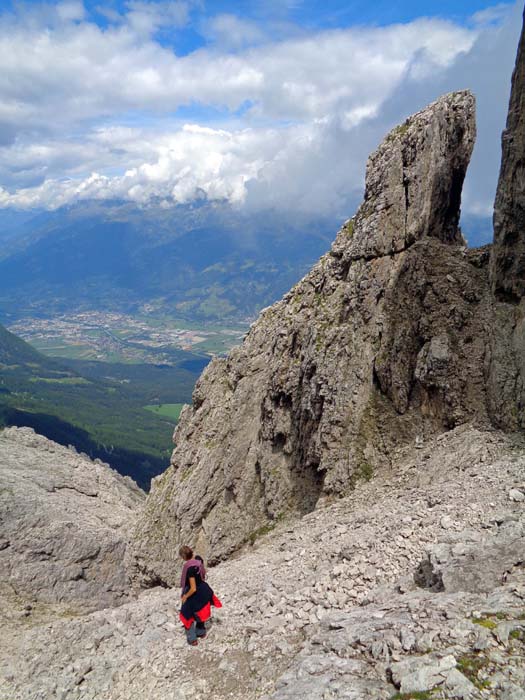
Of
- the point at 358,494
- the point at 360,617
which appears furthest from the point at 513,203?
the point at 360,617

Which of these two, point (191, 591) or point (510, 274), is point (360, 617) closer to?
point (191, 591)

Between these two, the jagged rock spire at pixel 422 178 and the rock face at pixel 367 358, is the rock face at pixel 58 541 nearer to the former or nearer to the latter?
the rock face at pixel 367 358

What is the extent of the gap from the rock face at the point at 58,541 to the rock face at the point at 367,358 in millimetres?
2658

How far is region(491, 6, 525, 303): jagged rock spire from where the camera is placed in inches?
930

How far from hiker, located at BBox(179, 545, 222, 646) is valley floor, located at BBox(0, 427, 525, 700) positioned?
1.72 feet

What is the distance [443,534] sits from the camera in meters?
17.4

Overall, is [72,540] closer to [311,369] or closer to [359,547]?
[311,369]

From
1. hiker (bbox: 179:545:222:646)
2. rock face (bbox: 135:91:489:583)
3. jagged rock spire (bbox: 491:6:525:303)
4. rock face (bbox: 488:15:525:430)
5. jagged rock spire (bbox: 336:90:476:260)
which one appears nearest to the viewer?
hiker (bbox: 179:545:222:646)

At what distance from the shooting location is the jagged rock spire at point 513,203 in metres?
23.6

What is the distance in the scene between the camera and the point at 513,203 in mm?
24156

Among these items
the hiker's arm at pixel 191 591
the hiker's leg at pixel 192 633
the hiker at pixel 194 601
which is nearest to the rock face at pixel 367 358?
the hiker at pixel 194 601

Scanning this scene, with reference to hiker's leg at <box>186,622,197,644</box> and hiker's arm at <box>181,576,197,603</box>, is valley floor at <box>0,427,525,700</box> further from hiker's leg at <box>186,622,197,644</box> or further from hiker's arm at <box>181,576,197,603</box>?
hiker's arm at <box>181,576,197,603</box>

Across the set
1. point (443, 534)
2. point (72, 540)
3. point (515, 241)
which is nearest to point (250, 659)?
point (443, 534)

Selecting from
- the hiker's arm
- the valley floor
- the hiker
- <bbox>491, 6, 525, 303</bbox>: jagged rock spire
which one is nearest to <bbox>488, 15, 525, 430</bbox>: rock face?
<bbox>491, 6, 525, 303</bbox>: jagged rock spire
